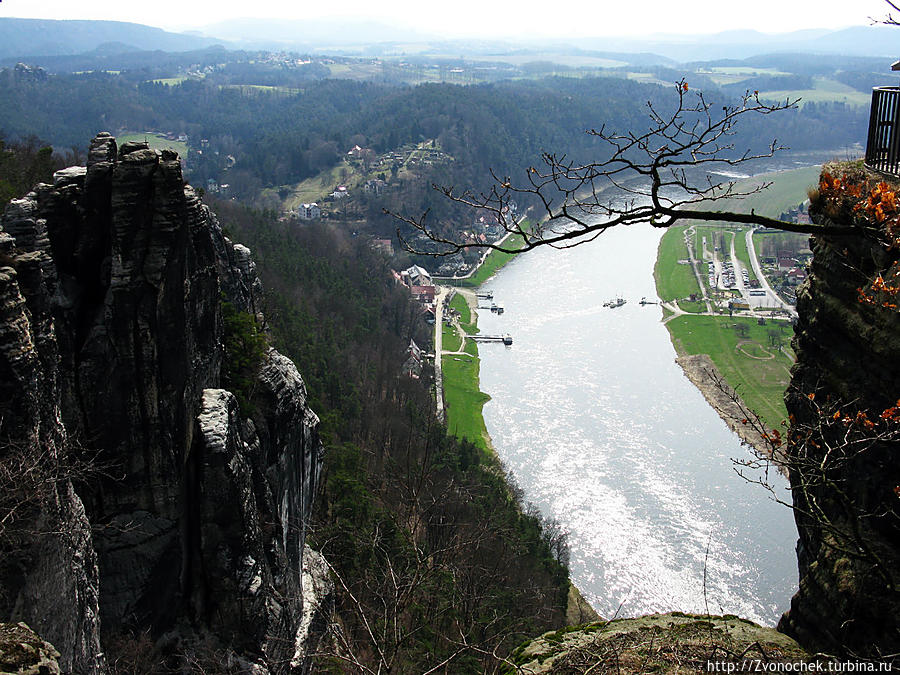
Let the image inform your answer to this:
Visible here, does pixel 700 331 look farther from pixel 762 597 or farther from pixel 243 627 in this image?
pixel 243 627

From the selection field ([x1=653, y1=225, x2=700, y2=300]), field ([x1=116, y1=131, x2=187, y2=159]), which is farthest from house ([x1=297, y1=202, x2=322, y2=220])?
field ([x1=116, y1=131, x2=187, y2=159])

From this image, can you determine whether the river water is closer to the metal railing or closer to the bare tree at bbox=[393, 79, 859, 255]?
the metal railing

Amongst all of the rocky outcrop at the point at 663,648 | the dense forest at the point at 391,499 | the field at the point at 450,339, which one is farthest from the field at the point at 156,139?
the rocky outcrop at the point at 663,648

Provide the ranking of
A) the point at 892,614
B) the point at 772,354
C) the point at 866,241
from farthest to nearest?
the point at 772,354 → the point at 866,241 → the point at 892,614

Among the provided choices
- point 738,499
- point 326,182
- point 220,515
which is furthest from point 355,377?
point 326,182

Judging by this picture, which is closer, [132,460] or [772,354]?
[132,460]

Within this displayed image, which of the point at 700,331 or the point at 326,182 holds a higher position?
the point at 326,182

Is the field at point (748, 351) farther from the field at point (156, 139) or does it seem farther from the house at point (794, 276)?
the field at point (156, 139)
